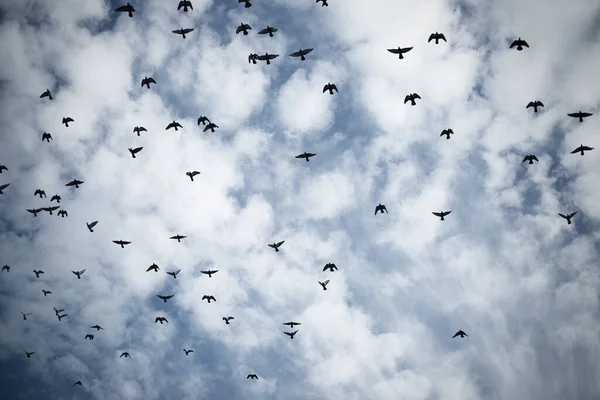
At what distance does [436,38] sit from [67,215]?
151ft

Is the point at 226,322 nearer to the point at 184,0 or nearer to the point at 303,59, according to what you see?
the point at 303,59

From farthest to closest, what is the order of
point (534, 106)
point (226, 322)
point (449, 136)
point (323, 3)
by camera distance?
1. point (226, 322)
2. point (449, 136)
3. point (534, 106)
4. point (323, 3)

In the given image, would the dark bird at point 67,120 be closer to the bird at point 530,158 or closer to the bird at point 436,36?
the bird at point 436,36

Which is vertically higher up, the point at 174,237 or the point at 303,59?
the point at 303,59

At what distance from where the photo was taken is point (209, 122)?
43469 mm

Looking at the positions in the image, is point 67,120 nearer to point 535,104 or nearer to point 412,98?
point 412,98

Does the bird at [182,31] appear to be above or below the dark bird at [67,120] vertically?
above

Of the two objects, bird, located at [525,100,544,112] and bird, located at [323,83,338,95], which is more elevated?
bird, located at [323,83,338,95]

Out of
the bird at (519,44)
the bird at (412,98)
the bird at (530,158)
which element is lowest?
the bird at (530,158)

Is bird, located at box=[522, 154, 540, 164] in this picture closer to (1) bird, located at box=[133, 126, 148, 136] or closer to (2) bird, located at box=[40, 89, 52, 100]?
(1) bird, located at box=[133, 126, 148, 136]

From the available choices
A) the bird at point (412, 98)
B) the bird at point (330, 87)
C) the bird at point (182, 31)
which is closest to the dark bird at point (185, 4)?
the bird at point (182, 31)

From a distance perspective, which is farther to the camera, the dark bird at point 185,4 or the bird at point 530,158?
the bird at point 530,158

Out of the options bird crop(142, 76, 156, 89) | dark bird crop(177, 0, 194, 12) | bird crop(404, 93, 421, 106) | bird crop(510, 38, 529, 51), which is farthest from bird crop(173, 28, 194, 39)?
bird crop(510, 38, 529, 51)

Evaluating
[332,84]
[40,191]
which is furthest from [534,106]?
[40,191]
